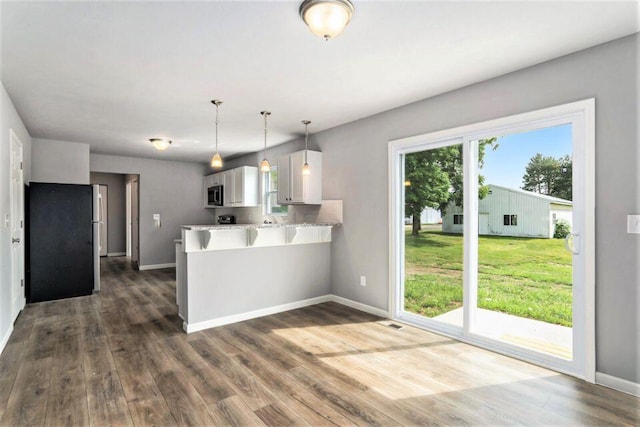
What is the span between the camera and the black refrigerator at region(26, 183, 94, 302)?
4727 mm

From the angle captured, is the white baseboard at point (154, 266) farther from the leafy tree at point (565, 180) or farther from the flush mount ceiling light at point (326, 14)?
the leafy tree at point (565, 180)

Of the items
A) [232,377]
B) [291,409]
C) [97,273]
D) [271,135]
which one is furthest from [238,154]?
[291,409]

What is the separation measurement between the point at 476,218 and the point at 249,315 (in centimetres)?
271

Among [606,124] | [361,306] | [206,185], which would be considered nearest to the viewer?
[606,124]

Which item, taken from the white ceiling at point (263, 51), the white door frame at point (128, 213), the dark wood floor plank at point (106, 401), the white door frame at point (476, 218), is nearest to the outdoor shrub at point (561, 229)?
the white door frame at point (476, 218)

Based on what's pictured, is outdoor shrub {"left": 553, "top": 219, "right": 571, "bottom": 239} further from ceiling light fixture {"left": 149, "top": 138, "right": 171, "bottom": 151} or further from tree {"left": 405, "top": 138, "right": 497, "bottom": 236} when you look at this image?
ceiling light fixture {"left": 149, "top": 138, "right": 171, "bottom": 151}

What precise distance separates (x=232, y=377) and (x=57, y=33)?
2680 millimetres

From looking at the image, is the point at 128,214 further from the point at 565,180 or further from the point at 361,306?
the point at 565,180

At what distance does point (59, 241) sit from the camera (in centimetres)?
490

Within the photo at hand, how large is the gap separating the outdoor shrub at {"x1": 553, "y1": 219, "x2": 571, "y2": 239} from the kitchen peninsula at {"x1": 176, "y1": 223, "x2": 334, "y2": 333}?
262 cm

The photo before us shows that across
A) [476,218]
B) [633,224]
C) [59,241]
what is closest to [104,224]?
[59,241]

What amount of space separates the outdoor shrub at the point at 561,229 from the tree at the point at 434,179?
0.66 m

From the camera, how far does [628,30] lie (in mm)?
2232

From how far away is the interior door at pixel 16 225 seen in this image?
12.2 ft
